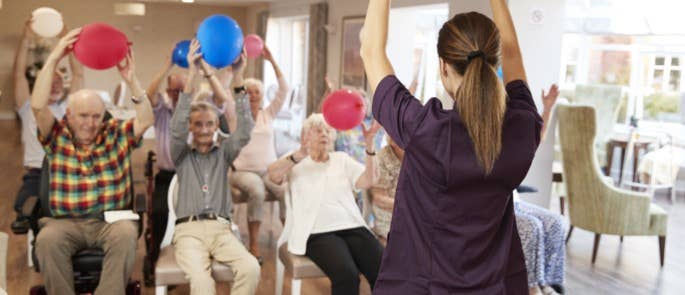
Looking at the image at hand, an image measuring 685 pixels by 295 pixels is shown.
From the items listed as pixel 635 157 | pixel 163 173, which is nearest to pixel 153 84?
pixel 163 173

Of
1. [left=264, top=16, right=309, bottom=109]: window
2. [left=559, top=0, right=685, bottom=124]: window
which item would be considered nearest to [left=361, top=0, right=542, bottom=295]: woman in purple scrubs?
[left=559, top=0, right=685, bottom=124]: window

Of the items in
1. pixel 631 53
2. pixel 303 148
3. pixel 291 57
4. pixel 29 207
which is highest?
pixel 631 53

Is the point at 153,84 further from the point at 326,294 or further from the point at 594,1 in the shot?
the point at 594,1

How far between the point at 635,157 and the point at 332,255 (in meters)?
5.86

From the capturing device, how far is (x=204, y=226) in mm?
3490

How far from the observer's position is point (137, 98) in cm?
335

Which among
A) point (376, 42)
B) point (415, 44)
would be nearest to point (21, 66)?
point (376, 42)

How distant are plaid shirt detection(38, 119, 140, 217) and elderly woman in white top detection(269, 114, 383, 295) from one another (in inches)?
30.4

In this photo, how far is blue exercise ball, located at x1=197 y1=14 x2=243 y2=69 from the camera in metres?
3.49

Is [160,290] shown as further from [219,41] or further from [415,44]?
[415,44]

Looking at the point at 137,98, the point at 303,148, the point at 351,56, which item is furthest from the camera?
the point at 351,56

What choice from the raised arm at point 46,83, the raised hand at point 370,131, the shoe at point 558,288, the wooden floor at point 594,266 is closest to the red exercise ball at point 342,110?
the raised hand at point 370,131

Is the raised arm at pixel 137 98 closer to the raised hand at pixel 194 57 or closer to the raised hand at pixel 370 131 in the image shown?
the raised hand at pixel 194 57

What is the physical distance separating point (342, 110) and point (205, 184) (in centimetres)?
82
